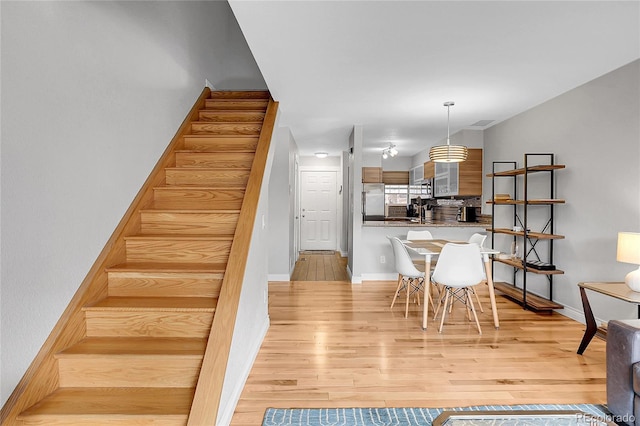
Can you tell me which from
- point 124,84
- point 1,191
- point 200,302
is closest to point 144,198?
point 124,84

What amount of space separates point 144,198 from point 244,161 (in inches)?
37.0

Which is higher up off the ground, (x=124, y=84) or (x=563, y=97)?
(x=563, y=97)

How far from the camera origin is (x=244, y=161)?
128 inches

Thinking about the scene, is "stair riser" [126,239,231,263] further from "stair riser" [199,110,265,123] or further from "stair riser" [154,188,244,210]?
"stair riser" [199,110,265,123]

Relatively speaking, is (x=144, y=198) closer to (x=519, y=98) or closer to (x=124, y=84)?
(x=124, y=84)

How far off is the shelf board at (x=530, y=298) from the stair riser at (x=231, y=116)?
11.8ft

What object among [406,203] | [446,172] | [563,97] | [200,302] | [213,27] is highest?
[213,27]

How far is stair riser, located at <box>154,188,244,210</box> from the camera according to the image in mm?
2836

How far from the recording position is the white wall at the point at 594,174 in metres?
3.01

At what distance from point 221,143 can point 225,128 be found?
0.78 ft

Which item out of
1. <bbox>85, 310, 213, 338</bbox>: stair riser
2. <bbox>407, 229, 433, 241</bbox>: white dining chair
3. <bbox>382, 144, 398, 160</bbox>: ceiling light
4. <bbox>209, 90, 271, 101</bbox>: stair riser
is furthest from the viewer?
<bbox>382, 144, 398, 160</bbox>: ceiling light

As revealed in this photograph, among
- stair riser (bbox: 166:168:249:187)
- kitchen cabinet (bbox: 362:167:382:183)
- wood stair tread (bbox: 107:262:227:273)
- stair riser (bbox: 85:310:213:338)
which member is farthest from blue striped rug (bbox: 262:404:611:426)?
kitchen cabinet (bbox: 362:167:382:183)

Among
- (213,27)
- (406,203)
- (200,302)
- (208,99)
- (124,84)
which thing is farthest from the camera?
(406,203)

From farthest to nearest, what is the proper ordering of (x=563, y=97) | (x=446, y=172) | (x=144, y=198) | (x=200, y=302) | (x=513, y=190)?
(x=446, y=172) < (x=513, y=190) < (x=563, y=97) < (x=144, y=198) < (x=200, y=302)
